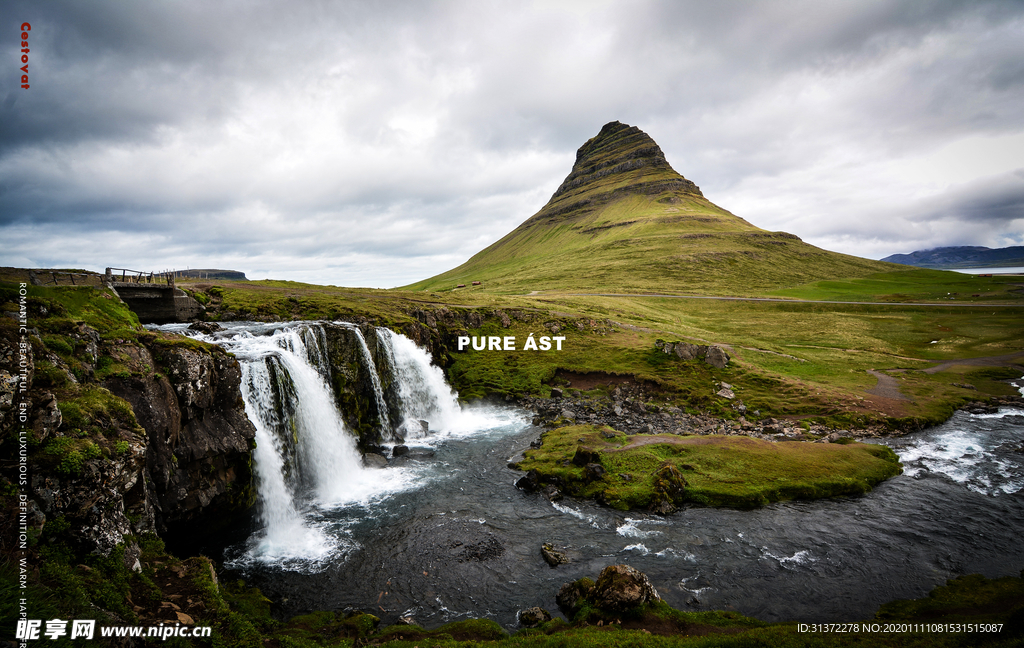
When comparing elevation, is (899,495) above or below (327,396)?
below

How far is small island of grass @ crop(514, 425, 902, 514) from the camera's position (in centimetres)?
2606

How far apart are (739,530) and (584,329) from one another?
4641 cm

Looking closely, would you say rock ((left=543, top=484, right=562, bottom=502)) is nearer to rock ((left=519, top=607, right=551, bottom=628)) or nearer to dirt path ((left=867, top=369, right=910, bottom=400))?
rock ((left=519, top=607, right=551, bottom=628))

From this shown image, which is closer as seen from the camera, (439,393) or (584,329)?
(439,393)

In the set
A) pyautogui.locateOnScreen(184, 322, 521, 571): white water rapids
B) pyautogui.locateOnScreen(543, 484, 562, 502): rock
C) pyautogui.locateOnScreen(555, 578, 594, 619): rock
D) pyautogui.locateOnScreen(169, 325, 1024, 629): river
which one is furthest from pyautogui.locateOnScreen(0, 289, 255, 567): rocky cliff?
pyautogui.locateOnScreen(543, 484, 562, 502): rock

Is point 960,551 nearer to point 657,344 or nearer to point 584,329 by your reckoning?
point 657,344

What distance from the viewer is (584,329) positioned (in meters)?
68.1

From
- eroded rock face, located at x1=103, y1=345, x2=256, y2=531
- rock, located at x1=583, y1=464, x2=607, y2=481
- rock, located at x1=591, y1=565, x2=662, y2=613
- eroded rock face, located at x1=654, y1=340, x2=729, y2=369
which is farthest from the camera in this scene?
eroded rock face, located at x1=654, y1=340, x2=729, y2=369

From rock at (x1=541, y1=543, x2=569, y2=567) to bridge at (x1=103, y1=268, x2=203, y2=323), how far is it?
40.1m

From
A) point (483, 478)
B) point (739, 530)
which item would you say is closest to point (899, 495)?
point (739, 530)

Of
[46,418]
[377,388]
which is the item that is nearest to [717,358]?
[377,388]

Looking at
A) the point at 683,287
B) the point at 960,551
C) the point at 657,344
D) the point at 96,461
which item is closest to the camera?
the point at 96,461

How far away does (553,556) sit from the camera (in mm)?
20703

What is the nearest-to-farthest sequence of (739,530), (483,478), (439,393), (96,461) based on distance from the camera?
(96,461) → (739,530) → (483,478) → (439,393)
